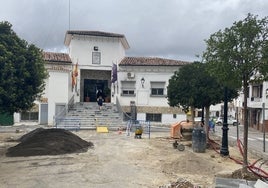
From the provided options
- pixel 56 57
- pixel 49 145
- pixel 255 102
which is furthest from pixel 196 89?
pixel 255 102

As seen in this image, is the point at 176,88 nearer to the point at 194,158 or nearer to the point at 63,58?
the point at 194,158

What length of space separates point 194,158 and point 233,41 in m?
5.21

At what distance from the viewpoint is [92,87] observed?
Result: 126ft

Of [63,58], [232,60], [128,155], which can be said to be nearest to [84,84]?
[63,58]

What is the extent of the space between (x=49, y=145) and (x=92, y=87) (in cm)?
2176

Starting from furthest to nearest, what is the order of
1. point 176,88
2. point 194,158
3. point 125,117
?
point 125,117 → point 176,88 → point 194,158

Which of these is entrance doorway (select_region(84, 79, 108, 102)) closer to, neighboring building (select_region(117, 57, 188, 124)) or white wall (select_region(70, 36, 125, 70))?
white wall (select_region(70, 36, 125, 70))

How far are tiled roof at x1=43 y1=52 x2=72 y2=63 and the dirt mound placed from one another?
16.7 metres

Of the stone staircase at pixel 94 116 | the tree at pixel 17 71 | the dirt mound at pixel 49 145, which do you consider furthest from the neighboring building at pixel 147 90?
the tree at pixel 17 71

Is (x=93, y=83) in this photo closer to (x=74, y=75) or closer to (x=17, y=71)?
(x=74, y=75)

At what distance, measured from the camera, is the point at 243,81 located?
11.1 m

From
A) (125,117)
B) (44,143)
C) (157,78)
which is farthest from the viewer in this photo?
(157,78)

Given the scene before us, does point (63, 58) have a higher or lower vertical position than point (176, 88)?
higher

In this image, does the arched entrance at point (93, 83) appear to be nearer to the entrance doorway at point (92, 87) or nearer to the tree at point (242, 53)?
the entrance doorway at point (92, 87)
